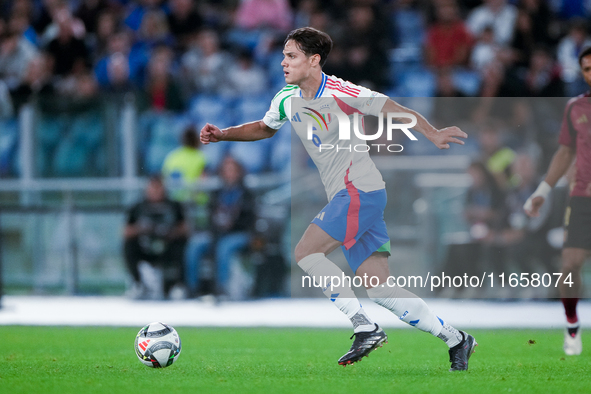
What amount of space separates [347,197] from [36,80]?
29.0 feet

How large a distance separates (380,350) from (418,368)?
4.24ft

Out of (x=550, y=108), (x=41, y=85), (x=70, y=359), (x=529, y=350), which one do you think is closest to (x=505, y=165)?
(x=550, y=108)

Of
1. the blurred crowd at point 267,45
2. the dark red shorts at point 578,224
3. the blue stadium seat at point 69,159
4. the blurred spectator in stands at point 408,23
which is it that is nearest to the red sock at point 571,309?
the dark red shorts at point 578,224

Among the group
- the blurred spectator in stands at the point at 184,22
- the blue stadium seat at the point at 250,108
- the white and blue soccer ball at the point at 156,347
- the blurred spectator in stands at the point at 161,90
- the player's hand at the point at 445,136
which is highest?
the blurred spectator in stands at the point at 184,22

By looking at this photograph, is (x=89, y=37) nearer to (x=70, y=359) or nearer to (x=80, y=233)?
(x=80, y=233)

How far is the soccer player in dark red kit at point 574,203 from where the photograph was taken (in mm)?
6863

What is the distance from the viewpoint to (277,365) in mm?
6023

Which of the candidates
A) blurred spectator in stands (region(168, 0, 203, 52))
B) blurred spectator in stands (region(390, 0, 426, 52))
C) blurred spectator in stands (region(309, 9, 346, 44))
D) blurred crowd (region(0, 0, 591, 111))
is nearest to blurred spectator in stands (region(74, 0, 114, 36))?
blurred crowd (region(0, 0, 591, 111))

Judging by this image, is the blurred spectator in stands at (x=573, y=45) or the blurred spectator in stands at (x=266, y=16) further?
the blurred spectator in stands at (x=266, y=16)

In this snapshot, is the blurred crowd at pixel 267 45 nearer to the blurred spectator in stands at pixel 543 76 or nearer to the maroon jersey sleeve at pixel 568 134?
the blurred spectator in stands at pixel 543 76

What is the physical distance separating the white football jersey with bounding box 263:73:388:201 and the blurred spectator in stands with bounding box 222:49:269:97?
692 centimetres

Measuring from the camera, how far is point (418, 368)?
588 cm

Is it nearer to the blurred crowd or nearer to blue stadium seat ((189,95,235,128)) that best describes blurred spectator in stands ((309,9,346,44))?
the blurred crowd

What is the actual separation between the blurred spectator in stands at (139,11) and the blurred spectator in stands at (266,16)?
1.56m
